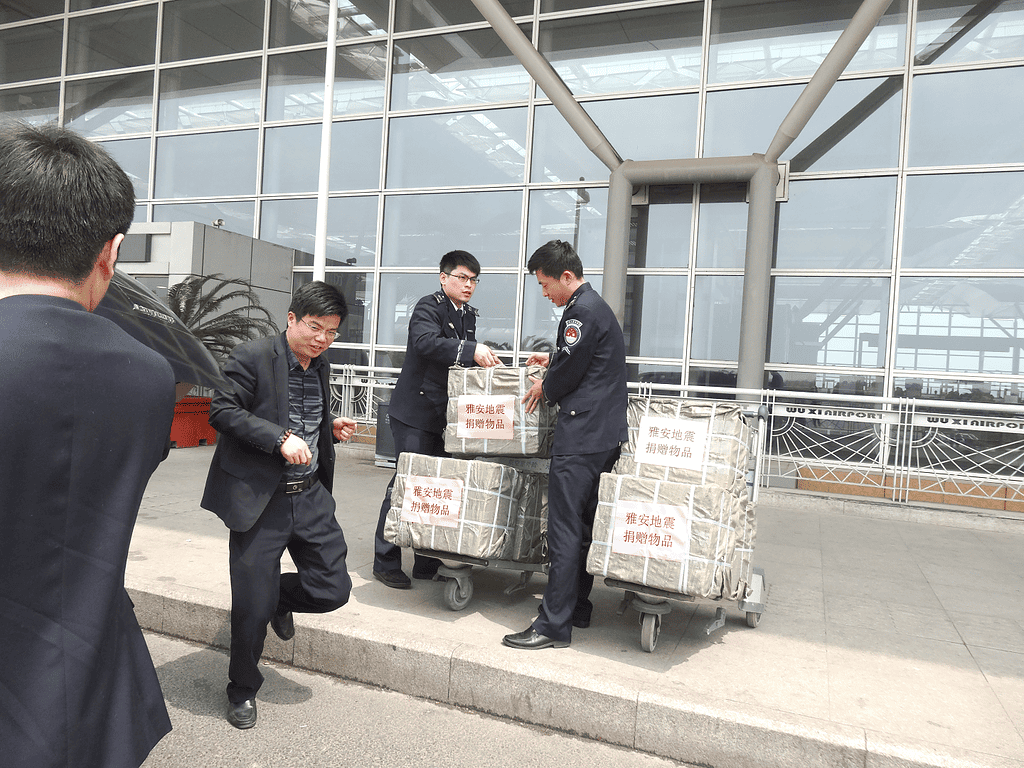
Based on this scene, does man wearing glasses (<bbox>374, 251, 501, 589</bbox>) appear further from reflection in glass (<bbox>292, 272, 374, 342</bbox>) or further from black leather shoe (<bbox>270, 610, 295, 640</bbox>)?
reflection in glass (<bbox>292, 272, 374, 342</bbox>)

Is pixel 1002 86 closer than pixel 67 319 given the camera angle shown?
No

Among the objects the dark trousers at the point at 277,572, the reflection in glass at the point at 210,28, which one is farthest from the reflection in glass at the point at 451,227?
the dark trousers at the point at 277,572

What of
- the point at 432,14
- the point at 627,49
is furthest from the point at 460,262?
the point at 432,14

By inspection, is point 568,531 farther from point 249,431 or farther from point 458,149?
point 458,149

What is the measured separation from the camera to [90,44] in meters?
14.8

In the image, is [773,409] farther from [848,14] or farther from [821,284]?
[848,14]

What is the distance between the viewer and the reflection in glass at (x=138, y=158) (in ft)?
46.4

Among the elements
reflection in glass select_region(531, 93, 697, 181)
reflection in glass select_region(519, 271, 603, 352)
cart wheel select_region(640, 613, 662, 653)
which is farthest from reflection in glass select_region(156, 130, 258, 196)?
cart wheel select_region(640, 613, 662, 653)

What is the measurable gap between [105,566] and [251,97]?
14325mm

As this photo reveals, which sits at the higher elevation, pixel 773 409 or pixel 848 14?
pixel 848 14

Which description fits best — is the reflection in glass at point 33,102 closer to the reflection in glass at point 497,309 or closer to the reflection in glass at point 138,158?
the reflection in glass at point 138,158

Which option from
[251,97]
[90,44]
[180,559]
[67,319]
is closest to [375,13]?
[251,97]

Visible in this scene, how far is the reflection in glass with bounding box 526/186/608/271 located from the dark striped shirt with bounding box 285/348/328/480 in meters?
7.95

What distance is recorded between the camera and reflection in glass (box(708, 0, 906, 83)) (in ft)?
32.1
